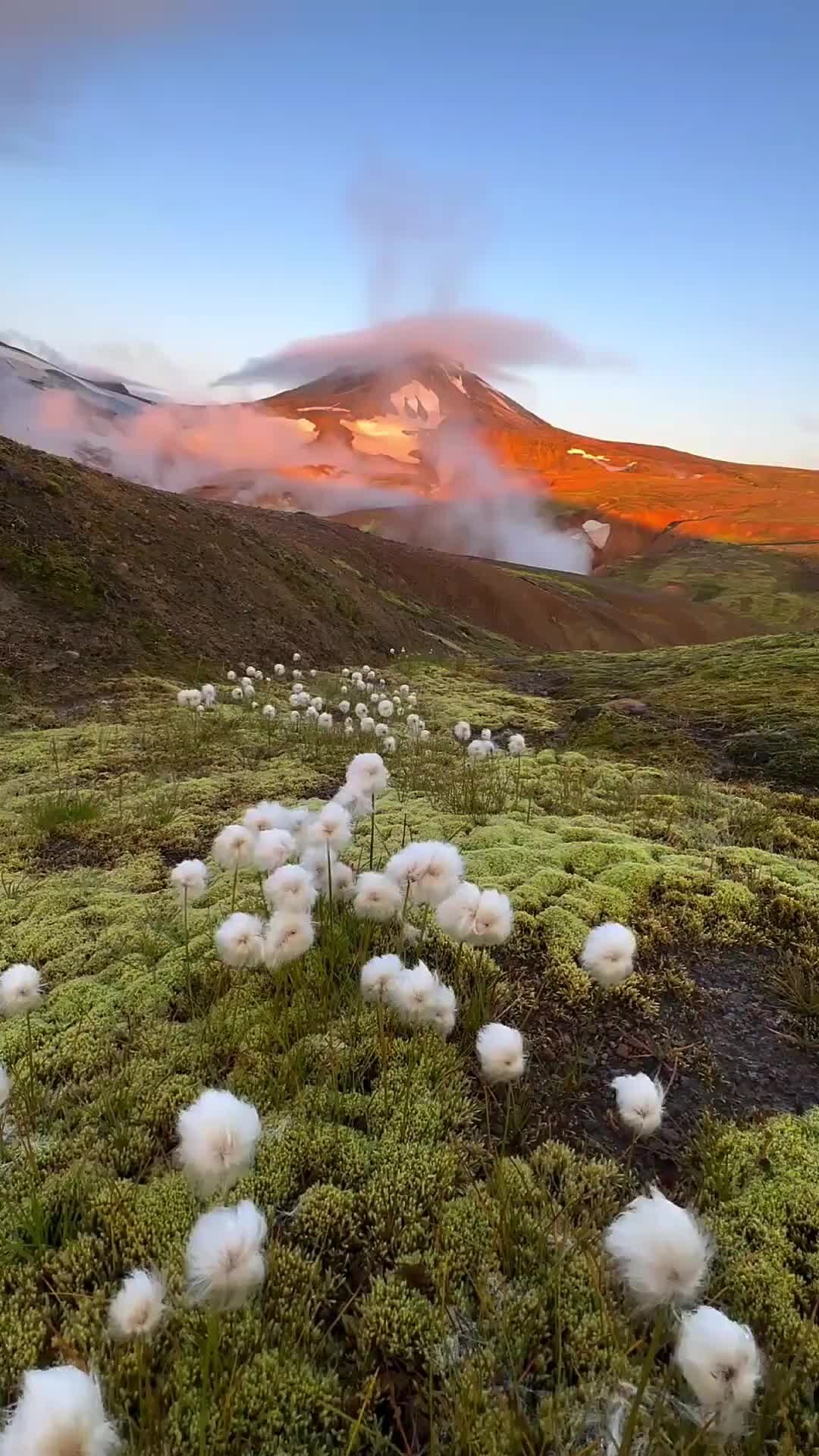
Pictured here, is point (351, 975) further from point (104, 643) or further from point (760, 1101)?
point (104, 643)

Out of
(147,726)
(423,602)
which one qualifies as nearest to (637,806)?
(147,726)

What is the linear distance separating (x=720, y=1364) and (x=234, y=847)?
3.29 metres

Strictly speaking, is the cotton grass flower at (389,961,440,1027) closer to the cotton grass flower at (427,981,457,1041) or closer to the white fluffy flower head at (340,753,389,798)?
the cotton grass flower at (427,981,457,1041)

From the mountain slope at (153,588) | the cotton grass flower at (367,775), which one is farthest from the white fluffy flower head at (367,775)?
the mountain slope at (153,588)

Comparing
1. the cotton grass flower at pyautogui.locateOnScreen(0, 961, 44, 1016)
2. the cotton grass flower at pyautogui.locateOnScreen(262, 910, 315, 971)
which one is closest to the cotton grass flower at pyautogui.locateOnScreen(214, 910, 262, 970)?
the cotton grass flower at pyautogui.locateOnScreen(262, 910, 315, 971)

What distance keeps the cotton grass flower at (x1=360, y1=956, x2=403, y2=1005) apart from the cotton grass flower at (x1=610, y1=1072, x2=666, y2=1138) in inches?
43.2

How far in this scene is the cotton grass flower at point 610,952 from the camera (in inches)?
123

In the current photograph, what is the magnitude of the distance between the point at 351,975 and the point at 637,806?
17.3 feet

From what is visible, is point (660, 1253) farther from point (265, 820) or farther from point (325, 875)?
point (265, 820)

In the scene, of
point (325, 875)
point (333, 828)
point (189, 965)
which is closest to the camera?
point (333, 828)

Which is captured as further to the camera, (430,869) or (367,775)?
(367,775)

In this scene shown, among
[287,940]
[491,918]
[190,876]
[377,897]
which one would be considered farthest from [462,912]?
[190,876]

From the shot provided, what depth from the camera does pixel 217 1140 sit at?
2061 mm

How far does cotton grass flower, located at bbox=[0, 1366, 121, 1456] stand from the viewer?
149cm
